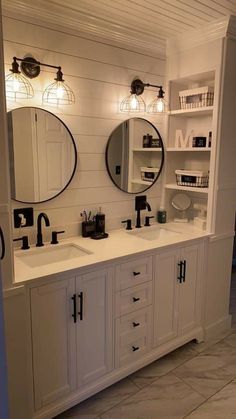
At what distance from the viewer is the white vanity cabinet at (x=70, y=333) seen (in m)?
1.74

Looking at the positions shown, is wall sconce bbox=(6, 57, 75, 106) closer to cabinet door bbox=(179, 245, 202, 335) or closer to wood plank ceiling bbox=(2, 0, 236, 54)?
wood plank ceiling bbox=(2, 0, 236, 54)

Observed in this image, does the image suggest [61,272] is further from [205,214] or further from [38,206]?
[205,214]

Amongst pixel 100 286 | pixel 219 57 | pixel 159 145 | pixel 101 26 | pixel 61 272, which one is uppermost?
pixel 101 26

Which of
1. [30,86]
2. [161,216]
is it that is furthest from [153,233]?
[30,86]

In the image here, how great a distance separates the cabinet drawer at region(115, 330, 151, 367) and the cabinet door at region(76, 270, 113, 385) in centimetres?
9

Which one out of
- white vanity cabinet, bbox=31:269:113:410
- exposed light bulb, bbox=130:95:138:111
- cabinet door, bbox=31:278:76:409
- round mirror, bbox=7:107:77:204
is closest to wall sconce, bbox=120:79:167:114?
exposed light bulb, bbox=130:95:138:111

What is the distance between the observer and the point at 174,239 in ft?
7.86

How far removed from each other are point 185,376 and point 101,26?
2545 mm

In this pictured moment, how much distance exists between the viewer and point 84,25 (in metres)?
2.19

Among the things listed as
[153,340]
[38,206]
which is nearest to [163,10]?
[38,206]

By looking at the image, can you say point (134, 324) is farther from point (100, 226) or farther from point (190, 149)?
point (190, 149)

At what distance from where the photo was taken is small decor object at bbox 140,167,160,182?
276 centimetres

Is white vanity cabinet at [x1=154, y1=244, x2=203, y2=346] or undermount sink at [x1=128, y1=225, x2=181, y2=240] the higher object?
undermount sink at [x1=128, y1=225, x2=181, y2=240]

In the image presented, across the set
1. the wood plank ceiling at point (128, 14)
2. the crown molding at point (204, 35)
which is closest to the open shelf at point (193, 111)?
the crown molding at point (204, 35)
